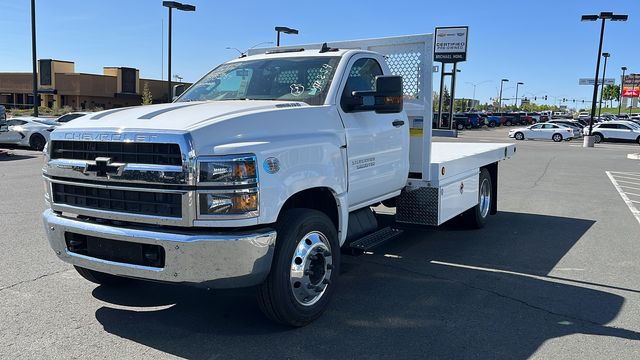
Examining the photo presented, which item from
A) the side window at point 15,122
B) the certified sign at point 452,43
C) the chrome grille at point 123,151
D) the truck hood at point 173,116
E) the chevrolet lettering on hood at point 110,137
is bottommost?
the side window at point 15,122

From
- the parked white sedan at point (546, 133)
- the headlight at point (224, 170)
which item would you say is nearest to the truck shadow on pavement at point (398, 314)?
the headlight at point (224, 170)

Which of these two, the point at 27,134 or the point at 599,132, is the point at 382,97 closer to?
the point at 27,134

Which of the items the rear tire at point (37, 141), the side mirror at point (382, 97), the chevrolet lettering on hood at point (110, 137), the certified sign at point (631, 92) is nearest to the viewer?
the chevrolet lettering on hood at point (110, 137)

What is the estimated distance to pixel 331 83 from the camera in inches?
195

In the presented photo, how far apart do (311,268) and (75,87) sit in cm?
7059

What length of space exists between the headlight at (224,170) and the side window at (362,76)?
160 centimetres

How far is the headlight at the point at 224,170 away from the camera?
364 cm

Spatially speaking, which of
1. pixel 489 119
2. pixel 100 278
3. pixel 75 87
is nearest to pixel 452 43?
pixel 489 119

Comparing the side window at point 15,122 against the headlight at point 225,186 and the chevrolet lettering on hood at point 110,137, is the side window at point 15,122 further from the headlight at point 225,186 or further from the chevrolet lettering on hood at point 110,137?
the headlight at point 225,186

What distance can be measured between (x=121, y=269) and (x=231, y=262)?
0.85 meters

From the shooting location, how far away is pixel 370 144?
5164mm

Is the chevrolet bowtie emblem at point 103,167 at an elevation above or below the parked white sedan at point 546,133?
above

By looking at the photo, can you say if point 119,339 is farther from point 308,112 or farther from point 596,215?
point 596,215

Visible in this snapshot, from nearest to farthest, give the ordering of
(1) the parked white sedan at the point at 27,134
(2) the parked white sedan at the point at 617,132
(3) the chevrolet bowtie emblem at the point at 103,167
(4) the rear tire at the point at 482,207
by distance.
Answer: (3) the chevrolet bowtie emblem at the point at 103,167 < (4) the rear tire at the point at 482,207 < (1) the parked white sedan at the point at 27,134 < (2) the parked white sedan at the point at 617,132
